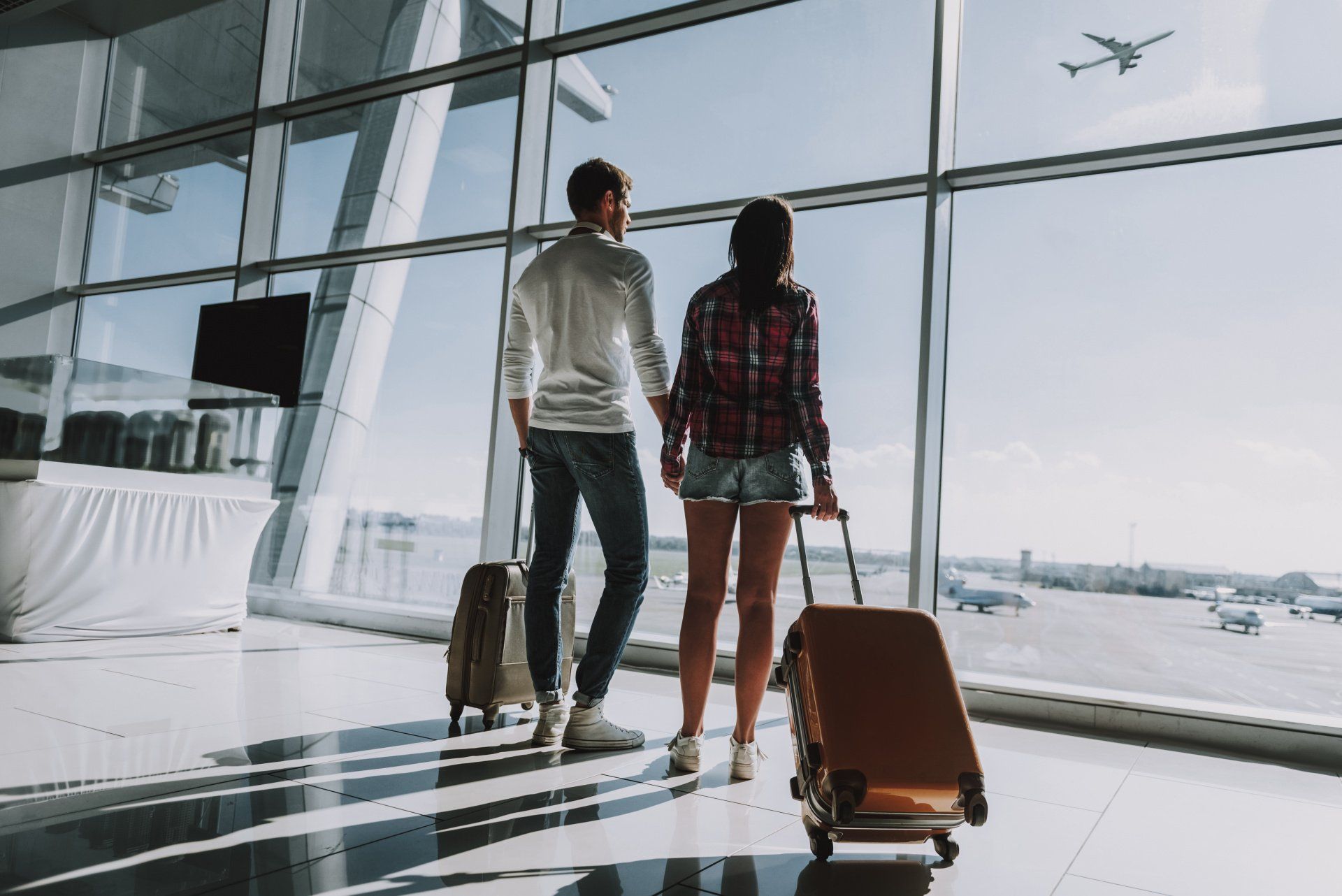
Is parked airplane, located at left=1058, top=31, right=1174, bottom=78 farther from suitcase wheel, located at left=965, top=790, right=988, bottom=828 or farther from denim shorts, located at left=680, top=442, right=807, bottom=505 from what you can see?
suitcase wheel, located at left=965, top=790, right=988, bottom=828

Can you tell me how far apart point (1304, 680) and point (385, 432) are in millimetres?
4414

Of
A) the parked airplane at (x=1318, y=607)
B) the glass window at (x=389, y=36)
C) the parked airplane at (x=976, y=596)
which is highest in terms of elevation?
the glass window at (x=389, y=36)

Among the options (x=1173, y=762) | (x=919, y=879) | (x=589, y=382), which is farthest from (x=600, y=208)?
(x=1173, y=762)

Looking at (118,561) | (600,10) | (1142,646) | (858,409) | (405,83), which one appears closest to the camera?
(1142,646)

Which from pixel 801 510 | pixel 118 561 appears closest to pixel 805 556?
pixel 801 510

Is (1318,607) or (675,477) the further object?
(1318,607)

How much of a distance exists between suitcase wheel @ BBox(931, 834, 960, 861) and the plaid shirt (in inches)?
33.8

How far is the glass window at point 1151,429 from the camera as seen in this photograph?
291cm

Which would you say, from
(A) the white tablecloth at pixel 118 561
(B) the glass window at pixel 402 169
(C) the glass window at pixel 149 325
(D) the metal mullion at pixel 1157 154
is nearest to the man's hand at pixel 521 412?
(D) the metal mullion at pixel 1157 154

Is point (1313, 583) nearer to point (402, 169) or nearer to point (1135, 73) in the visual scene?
point (1135, 73)

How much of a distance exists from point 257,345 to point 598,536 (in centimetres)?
384

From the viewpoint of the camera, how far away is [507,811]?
5.77 ft

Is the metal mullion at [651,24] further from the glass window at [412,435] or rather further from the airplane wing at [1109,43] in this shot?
the airplane wing at [1109,43]

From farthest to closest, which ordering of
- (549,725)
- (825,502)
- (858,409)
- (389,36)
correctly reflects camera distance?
(389,36) < (858,409) < (549,725) < (825,502)
